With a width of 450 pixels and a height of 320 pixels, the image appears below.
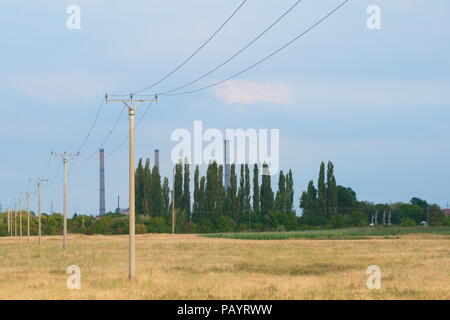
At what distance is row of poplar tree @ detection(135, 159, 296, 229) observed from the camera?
410 ft

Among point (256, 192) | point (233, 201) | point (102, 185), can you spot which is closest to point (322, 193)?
point (256, 192)

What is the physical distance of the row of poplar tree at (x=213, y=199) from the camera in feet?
410

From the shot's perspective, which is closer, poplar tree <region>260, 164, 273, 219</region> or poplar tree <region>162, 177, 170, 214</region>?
poplar tree <region>162, 177, 170, 214</region>

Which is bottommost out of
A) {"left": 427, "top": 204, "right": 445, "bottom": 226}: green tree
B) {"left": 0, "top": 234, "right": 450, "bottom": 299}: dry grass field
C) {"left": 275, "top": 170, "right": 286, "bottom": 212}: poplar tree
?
{"left": 427, "top": 204, "right": 445, "bottom": 226}: green tree

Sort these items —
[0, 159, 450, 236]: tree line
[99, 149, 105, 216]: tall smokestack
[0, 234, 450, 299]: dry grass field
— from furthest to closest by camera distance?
1. [99, 149, 105, 216]: tall smokestack
2. [0, 159, 450, 236]: tree line
3. [0, 234, 450, 299]: dry grass field

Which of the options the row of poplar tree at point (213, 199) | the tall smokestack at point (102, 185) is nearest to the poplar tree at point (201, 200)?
the row of poplar tree at point (213, 199)

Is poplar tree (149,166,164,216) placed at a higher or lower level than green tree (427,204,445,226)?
higher

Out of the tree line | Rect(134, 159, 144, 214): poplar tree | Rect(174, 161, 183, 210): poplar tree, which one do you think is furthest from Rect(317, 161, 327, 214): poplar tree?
Rect(134, 159, 144, 214): poplar tree

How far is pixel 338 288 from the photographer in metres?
25.8

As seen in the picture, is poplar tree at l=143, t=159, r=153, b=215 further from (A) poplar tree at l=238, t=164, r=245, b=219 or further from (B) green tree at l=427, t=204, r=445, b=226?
(B) green tree at l=427, t=204, r=445, b=226
